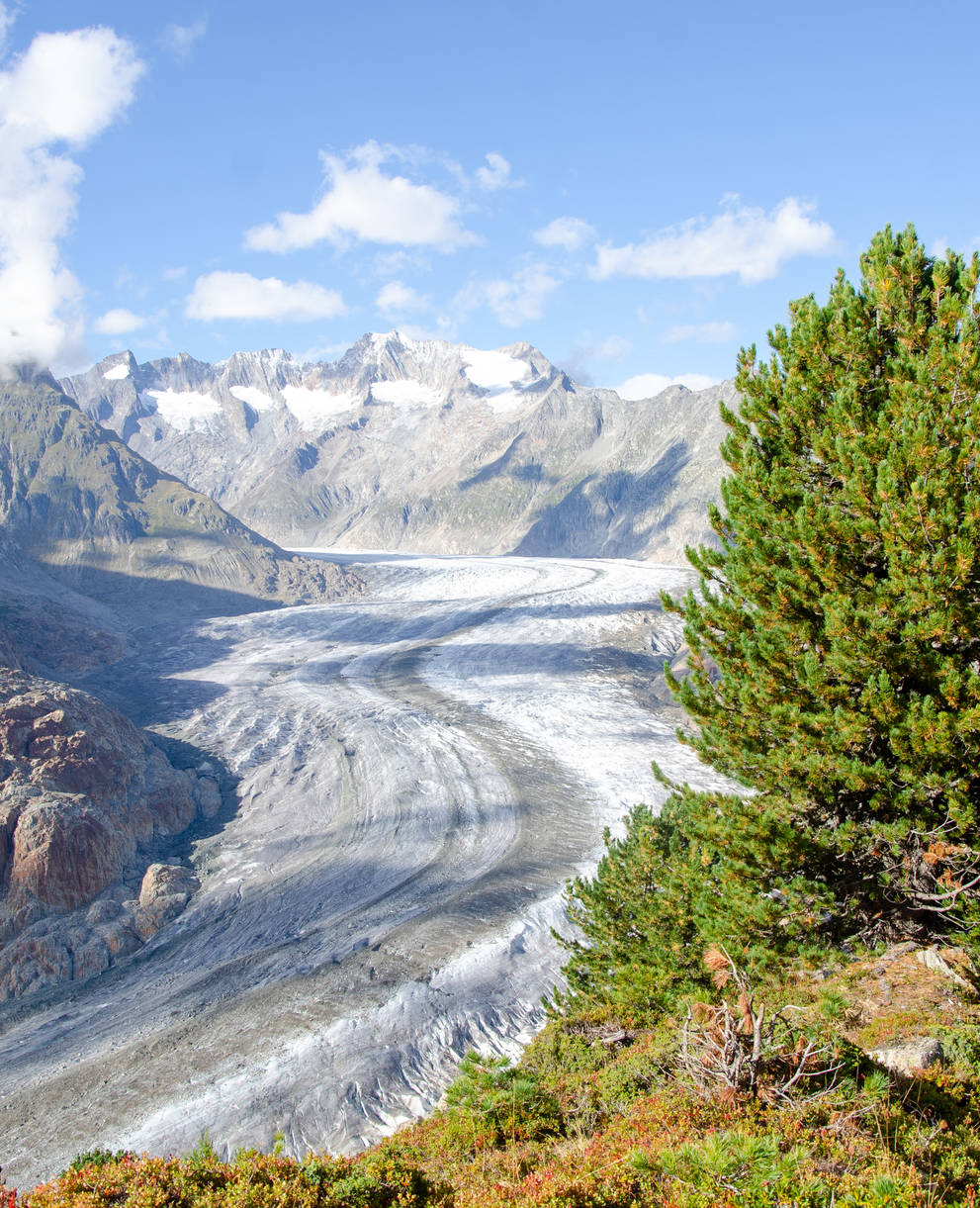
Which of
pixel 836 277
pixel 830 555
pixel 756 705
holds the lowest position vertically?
pixel 756 705

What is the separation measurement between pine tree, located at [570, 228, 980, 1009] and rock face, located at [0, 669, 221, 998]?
18.6 meters

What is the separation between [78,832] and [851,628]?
79.5 ft

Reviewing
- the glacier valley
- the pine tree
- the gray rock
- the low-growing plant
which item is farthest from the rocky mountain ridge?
the gray rock

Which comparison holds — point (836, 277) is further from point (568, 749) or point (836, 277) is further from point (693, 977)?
point (568, 749)

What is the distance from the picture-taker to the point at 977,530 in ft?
23.4

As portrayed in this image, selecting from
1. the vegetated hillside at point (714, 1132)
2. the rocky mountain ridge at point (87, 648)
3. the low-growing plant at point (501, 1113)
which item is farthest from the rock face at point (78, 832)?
the low-growing plant at point (501, 1113)

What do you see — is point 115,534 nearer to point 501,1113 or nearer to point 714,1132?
point 501,1113

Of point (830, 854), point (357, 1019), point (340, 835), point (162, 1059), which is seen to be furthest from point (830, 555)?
point (340, 835)

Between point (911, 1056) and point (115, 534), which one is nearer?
point (911, 1056)

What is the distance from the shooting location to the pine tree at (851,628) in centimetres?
740

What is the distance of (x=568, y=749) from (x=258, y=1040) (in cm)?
2019

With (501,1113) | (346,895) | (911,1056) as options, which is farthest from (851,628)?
(346,895)

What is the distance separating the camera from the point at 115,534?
83938 millimetres

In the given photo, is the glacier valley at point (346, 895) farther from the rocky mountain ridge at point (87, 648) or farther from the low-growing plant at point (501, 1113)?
the low-growing plant at point (501, 1113)
